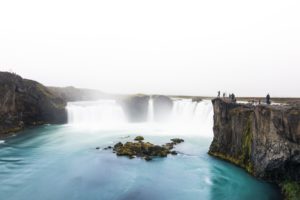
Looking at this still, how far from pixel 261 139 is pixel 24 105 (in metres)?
61.6

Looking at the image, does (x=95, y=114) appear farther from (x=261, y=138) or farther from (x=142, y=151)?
(x=261, y=138)

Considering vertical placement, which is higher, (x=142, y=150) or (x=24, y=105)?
(x=24, y=105)

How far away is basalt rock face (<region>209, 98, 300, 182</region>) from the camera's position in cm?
2680

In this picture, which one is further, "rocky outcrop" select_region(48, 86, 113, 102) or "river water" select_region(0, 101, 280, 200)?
"rocky outcrop" select_region(48, 86, 113, 102)

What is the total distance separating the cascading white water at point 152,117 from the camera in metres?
65.3

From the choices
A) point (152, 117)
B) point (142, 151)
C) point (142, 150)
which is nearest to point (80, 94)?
point (152, 117)

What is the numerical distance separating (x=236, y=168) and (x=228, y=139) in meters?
4.89

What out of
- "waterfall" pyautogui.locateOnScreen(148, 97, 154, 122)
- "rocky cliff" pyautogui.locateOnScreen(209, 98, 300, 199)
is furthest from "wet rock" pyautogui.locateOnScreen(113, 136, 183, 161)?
"waterfall" pyautogui.locateOnScreen(148, 97, 154, 122)

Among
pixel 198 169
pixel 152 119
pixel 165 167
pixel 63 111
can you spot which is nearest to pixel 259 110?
pixel 198 169

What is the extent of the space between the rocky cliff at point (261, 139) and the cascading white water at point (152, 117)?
62.7ft

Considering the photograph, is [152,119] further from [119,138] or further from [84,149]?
[84,149]

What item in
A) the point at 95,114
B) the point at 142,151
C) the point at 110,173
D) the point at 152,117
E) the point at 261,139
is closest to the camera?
the point at 261,139

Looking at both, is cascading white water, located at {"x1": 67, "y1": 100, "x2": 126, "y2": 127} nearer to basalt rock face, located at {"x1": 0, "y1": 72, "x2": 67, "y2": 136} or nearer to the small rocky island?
basalt rock face, located at {"x1": 0, "y1": 72, "x2": 67, "y2": 136}

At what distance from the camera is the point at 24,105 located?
237ft
